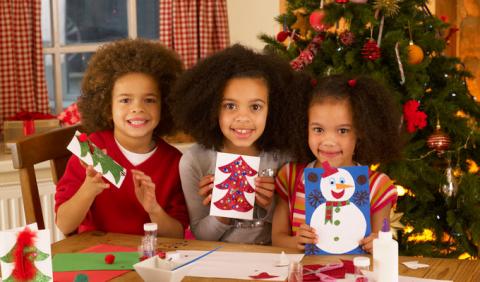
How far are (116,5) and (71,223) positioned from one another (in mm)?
2451

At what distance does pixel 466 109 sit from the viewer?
2.66 meters

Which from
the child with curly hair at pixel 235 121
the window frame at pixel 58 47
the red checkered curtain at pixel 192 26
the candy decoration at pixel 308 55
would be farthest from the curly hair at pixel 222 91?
the window frame at pixel 58 47

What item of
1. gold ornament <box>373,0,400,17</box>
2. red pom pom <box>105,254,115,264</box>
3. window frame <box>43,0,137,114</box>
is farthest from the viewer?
window frame <box>43,0,137,114</box>

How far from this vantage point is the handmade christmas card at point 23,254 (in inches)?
48.9

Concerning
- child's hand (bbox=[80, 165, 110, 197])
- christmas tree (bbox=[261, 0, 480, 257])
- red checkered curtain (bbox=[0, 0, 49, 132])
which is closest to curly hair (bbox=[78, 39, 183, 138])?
child's hand (bbox=[80, 165, 110, 197])

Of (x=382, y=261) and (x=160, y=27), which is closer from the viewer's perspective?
(x=382, y=261)

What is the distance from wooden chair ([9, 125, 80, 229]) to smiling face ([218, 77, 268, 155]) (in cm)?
56

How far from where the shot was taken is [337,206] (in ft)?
5.26

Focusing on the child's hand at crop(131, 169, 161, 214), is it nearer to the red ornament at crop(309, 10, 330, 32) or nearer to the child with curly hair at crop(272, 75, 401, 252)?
the child with curly hair at crop(272, 75, 401, 252)

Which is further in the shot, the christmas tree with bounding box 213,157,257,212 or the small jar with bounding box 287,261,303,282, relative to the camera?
the christmas tree with bounding box 213,157,257,212

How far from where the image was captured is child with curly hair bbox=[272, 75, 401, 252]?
71.0 inches

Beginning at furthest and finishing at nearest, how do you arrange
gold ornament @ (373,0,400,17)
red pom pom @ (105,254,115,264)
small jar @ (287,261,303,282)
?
gold ornament @ (373,0,400,17)
red pom pom @ (105,254,115,264)
small jar @ (287,261,303,282)

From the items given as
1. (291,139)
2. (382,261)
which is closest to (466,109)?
(291,139)

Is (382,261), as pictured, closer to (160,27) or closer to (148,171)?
(148,171)
